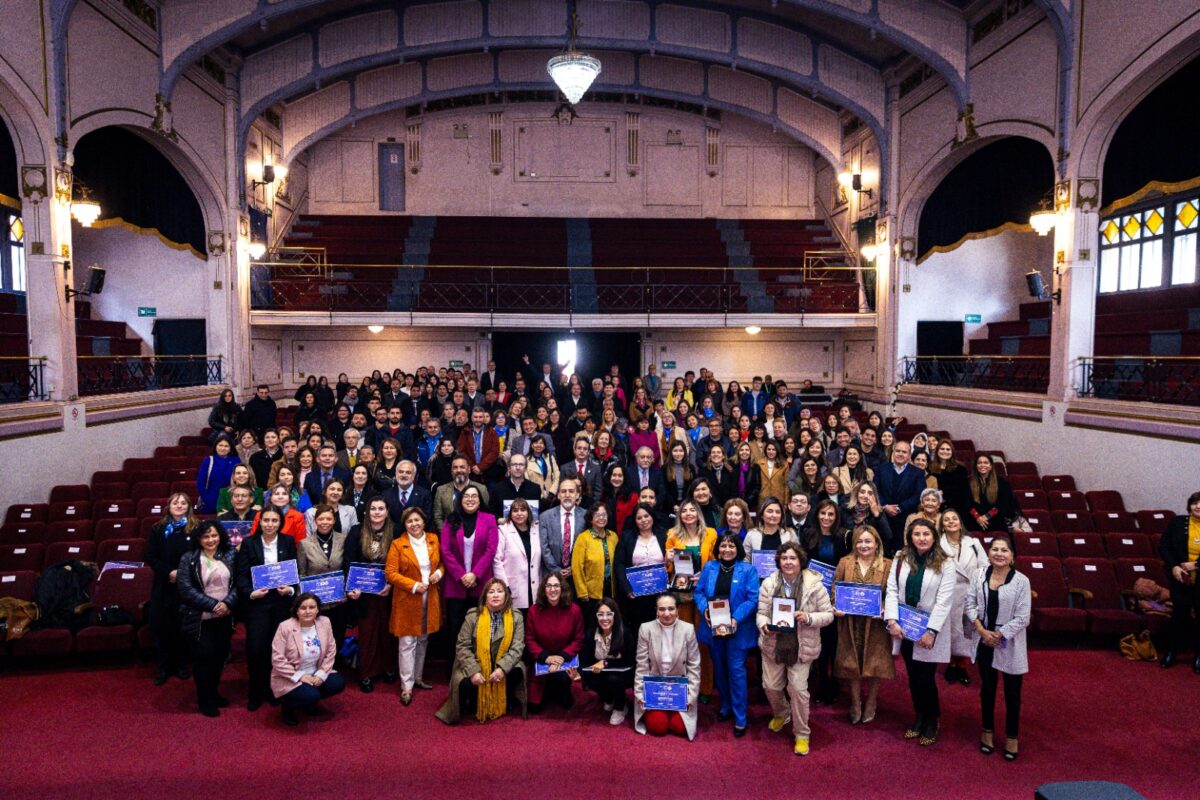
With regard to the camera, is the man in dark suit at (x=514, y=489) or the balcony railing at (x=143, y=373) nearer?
the man in dark suit at (x=514, y=489)

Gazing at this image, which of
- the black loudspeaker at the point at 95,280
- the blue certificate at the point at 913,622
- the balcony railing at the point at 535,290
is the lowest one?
the blue certificate at the point at 913,622

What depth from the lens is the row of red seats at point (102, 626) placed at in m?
5.79

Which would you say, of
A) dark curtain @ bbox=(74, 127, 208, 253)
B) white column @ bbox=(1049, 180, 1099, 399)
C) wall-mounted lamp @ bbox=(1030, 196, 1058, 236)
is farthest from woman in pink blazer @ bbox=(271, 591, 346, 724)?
wall-mounted lamp @ bbox=(1030, 196, 1058, 236)

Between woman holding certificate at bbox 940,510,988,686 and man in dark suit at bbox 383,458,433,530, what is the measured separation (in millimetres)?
3782

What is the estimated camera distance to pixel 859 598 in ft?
16.0

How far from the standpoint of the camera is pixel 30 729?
4926 millimetres

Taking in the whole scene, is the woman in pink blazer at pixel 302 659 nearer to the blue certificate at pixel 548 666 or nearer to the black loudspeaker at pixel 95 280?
the blue certificate at pixel 548 666

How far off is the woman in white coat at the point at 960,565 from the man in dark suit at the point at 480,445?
4.58 metres

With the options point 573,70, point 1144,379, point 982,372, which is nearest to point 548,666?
point 1144,379

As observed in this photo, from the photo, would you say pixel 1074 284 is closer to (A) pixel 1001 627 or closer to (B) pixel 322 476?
(A) pixel 1001 627

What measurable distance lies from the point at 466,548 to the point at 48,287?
727 centimetres

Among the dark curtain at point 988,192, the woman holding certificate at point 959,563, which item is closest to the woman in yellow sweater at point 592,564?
the woman holding certificate at point 959,563

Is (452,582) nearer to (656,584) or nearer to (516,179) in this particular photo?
(656,584)

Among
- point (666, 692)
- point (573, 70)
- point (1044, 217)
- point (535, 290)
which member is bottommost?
point (666, 692)
